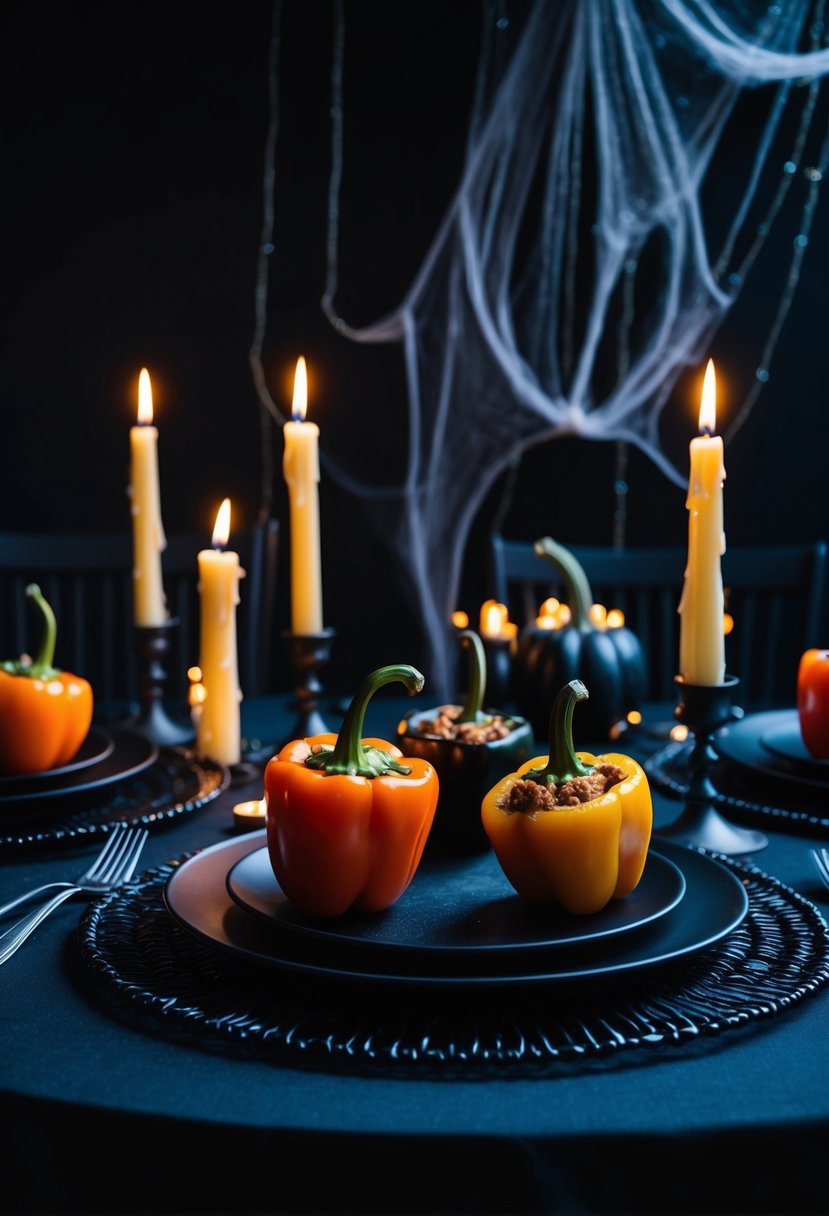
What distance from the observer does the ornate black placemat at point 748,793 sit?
1158 mm

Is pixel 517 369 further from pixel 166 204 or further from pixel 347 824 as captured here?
pixel 347 824

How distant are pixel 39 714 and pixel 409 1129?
75 centimetres

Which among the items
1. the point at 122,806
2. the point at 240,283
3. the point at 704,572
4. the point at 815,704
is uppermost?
the point at 240,283

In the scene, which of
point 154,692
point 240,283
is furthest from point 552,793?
point 240,283

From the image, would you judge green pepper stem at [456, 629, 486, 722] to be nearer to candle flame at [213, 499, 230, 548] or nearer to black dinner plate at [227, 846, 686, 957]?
black dinner plate at [227, 846, 686, 957]

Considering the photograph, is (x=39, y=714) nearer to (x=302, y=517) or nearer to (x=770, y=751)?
(x=302, y=517)

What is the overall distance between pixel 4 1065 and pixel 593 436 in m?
2.21

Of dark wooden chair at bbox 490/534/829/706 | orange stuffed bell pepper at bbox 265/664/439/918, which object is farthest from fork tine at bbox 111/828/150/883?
dark wooden chair at bbox 490/534/829/706

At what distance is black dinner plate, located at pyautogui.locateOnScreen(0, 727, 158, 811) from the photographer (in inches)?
46.7

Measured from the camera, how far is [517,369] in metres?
2.62

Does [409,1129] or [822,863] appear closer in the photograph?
[409,1129]

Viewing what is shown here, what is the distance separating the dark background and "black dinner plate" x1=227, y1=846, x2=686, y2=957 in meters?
1.91

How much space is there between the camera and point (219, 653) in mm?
1392

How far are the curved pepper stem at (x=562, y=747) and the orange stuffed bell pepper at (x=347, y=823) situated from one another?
85mm
